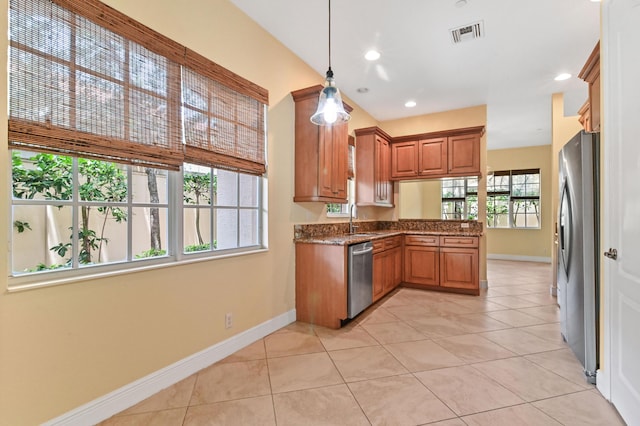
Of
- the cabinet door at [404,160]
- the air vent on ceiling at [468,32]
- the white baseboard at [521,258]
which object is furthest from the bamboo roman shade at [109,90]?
the white baseboard at [521,258]

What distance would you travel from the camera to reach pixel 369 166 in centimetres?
490

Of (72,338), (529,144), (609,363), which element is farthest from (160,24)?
(529,144)

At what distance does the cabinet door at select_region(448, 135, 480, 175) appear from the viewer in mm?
4754

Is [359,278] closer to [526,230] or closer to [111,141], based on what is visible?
[111,141]

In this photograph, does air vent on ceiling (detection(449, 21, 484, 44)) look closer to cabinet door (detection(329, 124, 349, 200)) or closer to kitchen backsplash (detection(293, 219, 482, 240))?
Answer: cabinet door (detection(329, 124, 349, 200))

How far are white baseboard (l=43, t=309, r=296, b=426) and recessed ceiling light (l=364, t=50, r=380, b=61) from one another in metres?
3.20

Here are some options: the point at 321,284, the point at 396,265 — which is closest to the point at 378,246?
the point at 396,265

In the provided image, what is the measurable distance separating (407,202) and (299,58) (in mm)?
3268

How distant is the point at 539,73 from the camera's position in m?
3.92

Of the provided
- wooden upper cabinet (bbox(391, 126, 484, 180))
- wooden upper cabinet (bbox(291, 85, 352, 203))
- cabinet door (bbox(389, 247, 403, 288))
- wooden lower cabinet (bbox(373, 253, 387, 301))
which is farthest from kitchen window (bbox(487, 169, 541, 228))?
wooden upper cabinet (bbox(291, 85, 352, 203))

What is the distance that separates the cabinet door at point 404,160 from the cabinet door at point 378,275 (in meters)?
1.79

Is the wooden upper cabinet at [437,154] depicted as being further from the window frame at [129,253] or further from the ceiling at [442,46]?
the window frame at [129,253]

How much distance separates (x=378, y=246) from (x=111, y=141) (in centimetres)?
318

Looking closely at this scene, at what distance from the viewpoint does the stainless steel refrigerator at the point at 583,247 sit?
2.20 metres
